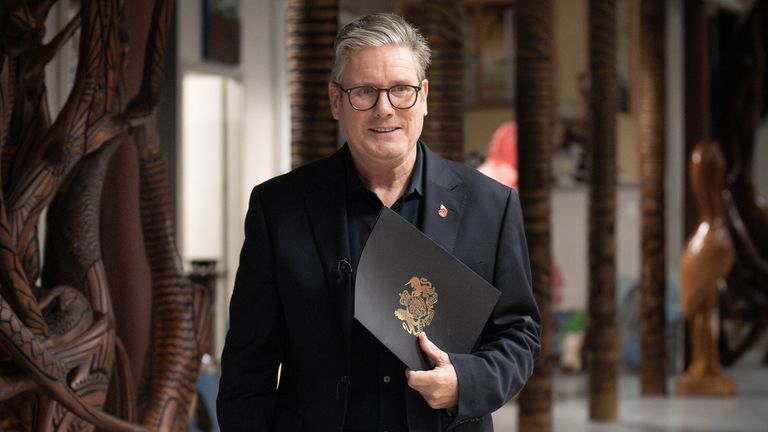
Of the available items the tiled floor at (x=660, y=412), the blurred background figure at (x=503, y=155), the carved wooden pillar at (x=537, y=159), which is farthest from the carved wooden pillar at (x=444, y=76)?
the blurred background figure at (x=503, y=155)

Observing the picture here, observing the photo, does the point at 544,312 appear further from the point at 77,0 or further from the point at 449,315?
the point at 449,315

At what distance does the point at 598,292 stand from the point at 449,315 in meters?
6.98

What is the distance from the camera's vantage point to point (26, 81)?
4.33 meters

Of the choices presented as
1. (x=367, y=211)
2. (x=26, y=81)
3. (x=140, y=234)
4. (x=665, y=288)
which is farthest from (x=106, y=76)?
(x=665, y=288)

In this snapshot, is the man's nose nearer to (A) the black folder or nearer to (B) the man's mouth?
(B) the man's mouth

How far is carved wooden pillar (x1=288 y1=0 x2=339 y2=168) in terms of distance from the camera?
19.0ft

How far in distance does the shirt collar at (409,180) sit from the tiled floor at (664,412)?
644 cm

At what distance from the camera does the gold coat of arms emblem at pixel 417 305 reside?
2.39m

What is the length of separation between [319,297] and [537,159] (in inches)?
226

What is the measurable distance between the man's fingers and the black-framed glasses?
0.40 metres

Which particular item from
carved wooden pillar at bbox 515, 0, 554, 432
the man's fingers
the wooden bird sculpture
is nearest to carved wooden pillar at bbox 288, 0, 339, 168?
carved wooden pillar at bbox 515, 0, 554, 432

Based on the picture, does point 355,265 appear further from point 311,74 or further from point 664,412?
point 664,412

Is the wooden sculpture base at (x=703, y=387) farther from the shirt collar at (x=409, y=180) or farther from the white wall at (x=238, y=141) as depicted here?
the shirt collar at (x=409, y=180)

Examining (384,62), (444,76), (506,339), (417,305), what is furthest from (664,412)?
(384,62)
